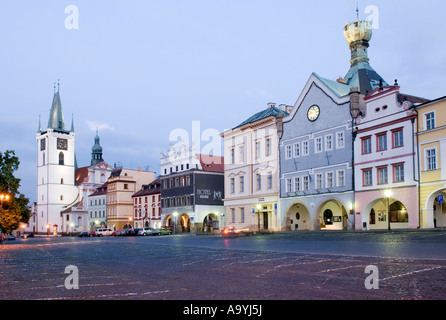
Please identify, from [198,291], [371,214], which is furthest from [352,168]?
[198,291]

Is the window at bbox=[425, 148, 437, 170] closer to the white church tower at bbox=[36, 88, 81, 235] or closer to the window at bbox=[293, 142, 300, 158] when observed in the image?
the window at bbox=[293, 142, 300, 158]

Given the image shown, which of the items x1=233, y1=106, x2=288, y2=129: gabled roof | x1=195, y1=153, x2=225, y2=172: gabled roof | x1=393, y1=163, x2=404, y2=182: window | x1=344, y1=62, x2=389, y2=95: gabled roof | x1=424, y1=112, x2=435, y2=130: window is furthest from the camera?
x1=195, y1=153, x2=225, y2=172: gabled roof

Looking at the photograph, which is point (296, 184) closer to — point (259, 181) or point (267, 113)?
point (259, 181)

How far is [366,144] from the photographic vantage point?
44.1 meters

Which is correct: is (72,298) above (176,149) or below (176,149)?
below

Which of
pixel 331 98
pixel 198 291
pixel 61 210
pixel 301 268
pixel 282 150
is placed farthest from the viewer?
pixel 61 210

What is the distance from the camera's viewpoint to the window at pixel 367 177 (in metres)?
43.4

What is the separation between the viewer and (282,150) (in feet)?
180

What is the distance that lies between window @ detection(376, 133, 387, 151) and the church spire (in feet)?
340

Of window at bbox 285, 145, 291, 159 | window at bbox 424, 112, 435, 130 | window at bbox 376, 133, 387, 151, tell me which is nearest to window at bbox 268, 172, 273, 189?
window at bbox 285, 145, 291, 159

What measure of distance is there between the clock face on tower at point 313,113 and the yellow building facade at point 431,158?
12.6 metres

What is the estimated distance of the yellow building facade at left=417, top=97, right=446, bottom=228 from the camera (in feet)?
121
